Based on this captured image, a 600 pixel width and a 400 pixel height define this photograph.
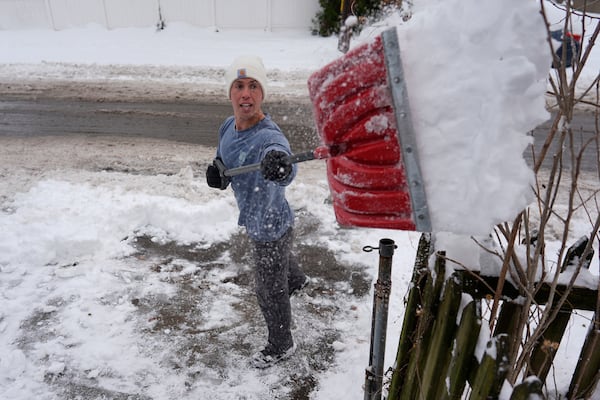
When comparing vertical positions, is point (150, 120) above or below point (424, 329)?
below

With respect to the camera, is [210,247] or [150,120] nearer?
[210,247]

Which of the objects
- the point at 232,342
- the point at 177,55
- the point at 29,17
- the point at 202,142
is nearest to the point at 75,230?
the point at 232,342

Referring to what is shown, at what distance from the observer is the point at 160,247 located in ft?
12.8

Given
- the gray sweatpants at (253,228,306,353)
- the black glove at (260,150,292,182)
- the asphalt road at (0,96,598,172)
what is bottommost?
the asphalt road at (0,96,598,172)

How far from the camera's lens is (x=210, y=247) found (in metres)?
3.94

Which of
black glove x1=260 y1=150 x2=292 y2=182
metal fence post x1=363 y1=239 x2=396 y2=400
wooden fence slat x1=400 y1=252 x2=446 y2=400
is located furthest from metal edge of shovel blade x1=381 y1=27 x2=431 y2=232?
black glove x1=260 y1=150 x2=292 y2=182

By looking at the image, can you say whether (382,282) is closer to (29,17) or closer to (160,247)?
(160,247)

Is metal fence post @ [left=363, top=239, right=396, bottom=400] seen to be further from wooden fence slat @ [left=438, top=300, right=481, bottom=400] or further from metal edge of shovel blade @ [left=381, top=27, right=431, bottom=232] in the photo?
metal edge of shovel blade @ [left=381, top=27, right=431, bottom=232]

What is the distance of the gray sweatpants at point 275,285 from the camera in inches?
98.8

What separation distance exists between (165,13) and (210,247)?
562 inches

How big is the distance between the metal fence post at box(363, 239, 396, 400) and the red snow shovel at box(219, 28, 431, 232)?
0.36 meters

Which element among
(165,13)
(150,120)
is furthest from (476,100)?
(165,13)

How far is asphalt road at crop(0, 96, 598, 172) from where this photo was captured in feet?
22.1

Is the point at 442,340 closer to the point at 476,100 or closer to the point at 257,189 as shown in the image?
the point at 476,100
